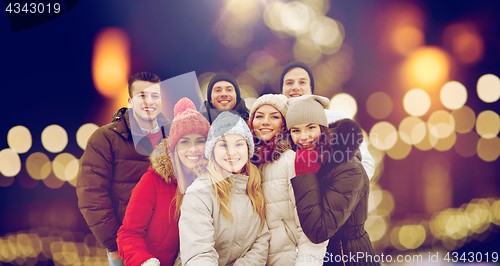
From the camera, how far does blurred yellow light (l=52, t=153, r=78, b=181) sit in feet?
36.5

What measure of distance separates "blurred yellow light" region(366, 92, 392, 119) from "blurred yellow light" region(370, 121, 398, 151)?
1.60 ft

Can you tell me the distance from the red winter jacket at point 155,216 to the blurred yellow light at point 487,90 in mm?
12628

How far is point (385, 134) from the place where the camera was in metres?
14.5

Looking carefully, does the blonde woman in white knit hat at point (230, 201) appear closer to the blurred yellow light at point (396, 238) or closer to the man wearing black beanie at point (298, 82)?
the man wearing black beanie at point (298, 82)

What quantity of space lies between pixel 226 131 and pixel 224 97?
0.72 m

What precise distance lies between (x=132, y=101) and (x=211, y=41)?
5.56 m

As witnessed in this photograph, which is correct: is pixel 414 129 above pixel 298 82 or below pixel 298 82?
below

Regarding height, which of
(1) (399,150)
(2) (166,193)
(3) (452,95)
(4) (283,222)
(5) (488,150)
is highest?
(3) (452,95)

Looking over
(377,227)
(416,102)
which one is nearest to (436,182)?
(416,102)

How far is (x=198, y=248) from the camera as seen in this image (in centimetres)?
134

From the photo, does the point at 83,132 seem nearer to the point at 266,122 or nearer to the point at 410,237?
the point at 266,122

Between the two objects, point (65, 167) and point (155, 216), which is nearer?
point (155, 216)

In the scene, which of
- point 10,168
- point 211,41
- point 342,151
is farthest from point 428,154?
point 10,168

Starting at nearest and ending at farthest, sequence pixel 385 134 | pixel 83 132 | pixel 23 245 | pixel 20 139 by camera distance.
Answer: pixel 83 132, pixel 23 245, pixel 20 139, pixel 385 134
